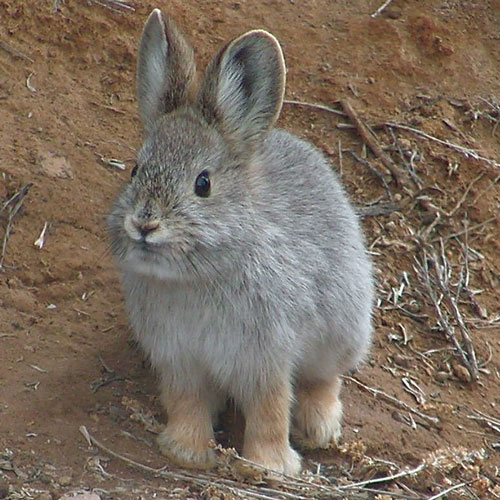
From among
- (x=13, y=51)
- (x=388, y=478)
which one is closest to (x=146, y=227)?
(x=388, y=478)

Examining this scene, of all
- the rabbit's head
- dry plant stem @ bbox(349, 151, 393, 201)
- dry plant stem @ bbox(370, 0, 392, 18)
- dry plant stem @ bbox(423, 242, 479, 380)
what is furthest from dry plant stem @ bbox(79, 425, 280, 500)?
dry plant stem @ bbox(370, 0, 392, 18)

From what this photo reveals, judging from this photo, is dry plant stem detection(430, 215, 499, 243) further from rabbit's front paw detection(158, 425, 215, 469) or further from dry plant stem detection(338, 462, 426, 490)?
rabbit's front paw detection(158, 425, 215, 469)

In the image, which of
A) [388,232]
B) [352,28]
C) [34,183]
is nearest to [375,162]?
[388,232]

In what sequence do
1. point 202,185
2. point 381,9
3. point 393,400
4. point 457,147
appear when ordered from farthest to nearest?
1. point 381,9
2. point 457,147
3. point 393,400
4. point 202,185

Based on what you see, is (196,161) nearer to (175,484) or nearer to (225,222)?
(225,222)

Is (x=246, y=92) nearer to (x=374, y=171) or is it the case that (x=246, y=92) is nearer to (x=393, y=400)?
(x=393, y=400)

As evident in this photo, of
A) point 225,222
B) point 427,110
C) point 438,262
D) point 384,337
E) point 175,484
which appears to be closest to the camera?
point 225,222
